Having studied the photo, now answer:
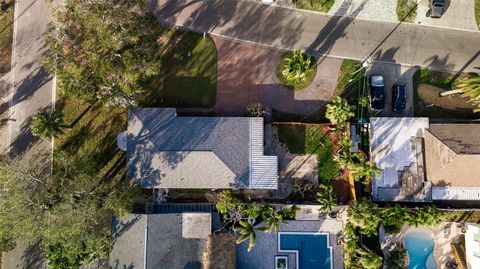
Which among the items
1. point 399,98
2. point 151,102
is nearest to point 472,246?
point 399,98

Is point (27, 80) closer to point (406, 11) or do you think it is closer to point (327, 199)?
point (327, 199)

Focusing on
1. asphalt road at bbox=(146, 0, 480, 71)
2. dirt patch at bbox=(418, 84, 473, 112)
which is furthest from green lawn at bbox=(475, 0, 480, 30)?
dirt patch at bbox=(418, 84, 473, 112)

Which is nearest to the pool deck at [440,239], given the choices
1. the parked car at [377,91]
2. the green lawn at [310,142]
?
the green lawn at [310,142]

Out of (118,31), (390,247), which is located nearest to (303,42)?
(118,31)

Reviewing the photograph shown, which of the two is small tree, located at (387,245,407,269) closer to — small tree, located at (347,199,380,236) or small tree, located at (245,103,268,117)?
small tree, located at (347,199,380,236)

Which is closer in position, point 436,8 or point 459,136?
point 459,136

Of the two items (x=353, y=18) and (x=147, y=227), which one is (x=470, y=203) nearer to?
(x=353, y=18)
